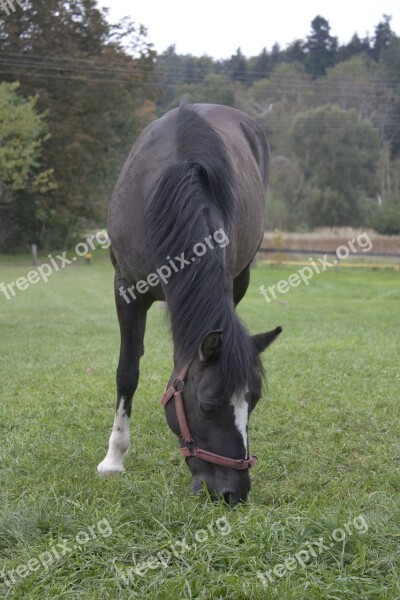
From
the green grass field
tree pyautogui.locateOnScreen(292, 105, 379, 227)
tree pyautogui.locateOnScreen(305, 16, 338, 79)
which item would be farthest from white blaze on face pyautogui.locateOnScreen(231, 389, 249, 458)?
Answer: tree pyautogui.locateOnScreen(305, 16, 338, 79)

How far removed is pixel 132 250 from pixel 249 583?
7.32 feet

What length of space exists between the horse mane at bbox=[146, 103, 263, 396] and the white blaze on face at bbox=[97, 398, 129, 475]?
1000 mm

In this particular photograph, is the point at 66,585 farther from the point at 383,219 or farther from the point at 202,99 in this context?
the point at 202,99

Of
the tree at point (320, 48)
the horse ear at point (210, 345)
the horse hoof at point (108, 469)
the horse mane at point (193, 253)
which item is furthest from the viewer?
the tree at point (320, 48)

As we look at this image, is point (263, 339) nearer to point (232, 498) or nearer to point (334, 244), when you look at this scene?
point (232, 498)

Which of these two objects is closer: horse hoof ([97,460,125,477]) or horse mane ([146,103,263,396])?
horse mane ([146,103,263,396])

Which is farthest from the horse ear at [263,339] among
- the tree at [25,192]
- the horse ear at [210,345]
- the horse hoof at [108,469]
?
the tree at [25,192]

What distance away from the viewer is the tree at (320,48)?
6619 centimetres

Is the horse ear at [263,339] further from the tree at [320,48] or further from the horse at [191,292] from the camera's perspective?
the tree at [320,48]

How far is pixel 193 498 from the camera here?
3195mm

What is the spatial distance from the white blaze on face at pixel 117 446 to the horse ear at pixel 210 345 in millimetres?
1231

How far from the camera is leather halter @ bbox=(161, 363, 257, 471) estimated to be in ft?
10.1

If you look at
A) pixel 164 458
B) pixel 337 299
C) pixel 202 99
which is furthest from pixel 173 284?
pixel 202 99

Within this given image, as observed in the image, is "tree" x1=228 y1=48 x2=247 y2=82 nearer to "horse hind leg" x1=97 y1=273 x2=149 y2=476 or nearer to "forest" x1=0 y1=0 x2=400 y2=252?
"forest" x1=0 y1=0 x2=400 y2=252
